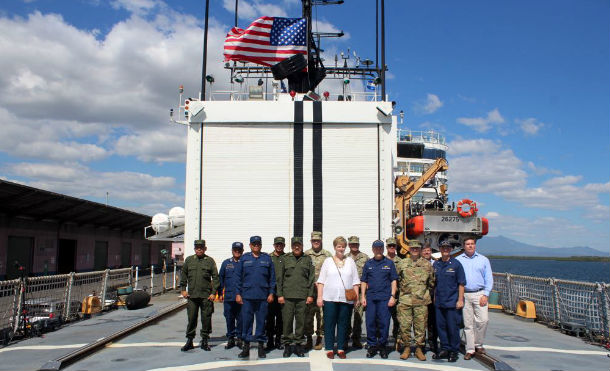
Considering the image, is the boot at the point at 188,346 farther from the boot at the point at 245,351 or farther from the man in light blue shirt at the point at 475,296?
the man in light blue shirt at the point at 475,296

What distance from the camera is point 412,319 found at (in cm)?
696

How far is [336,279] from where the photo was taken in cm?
672

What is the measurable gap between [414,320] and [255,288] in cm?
235

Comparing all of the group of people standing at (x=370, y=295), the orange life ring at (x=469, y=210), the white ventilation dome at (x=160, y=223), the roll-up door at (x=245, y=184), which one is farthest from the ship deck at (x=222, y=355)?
the white ventilation dome at (x=160, y=223)

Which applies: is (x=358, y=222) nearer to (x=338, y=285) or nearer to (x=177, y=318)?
(x=177, y=318)

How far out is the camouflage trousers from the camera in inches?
268

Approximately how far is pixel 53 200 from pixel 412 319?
18821mm

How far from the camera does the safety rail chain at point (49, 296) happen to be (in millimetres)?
8422

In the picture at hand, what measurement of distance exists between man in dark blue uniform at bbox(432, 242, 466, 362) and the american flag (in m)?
10.1

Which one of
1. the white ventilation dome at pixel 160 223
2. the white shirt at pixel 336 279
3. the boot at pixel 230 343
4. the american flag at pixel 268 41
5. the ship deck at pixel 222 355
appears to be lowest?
the ship deck at pixel 222 355

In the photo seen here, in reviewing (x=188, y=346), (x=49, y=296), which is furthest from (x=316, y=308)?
(x=49, y=296)

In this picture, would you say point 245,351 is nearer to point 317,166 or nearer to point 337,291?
point 337,291

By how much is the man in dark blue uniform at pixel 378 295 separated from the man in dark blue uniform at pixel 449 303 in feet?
2.25

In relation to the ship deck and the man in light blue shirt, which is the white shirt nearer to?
the ship deck
